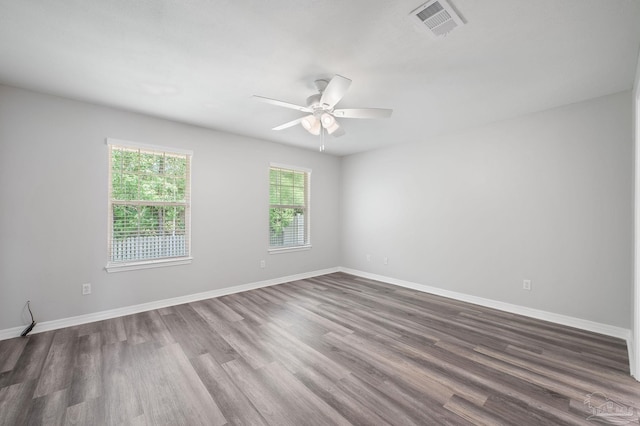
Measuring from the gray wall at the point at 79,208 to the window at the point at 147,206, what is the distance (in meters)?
0.11

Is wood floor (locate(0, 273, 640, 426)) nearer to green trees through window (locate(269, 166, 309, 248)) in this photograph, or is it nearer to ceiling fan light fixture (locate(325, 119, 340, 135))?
green trees through window (locate(269, 166, 309, 248))

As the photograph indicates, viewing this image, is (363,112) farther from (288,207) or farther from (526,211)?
(288,207)

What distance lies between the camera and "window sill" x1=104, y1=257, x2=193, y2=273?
332cm

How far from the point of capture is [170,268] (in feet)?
12.5

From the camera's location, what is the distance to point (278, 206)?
16.8 feet

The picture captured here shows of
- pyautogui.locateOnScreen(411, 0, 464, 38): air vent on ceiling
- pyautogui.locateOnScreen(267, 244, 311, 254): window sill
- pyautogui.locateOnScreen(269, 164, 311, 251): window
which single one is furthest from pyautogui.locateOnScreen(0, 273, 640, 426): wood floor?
pyautogui.locateOnScreen(411, 0, 464, 38): air vent on ceiling

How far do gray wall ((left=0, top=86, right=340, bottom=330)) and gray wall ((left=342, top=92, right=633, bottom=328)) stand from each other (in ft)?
9.92

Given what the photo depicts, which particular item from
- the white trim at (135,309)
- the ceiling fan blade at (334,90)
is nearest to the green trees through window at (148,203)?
the white trim at (135,309)

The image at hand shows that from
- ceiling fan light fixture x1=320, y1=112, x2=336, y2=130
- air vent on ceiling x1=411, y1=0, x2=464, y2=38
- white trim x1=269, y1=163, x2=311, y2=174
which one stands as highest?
air vent on ceiling x1=411, y1=0, x2=464, y2=38

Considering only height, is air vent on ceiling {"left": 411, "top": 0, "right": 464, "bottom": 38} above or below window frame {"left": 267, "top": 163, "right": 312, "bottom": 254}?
above

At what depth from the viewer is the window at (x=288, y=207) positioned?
5055 millimetres

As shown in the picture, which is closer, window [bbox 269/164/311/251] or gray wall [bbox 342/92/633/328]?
gray wall [bbox 342/92/633/328]

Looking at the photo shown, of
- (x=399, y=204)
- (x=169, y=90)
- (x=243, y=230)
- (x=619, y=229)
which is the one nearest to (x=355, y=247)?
(x=399, y=204)

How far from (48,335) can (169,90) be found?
9.56 feet
